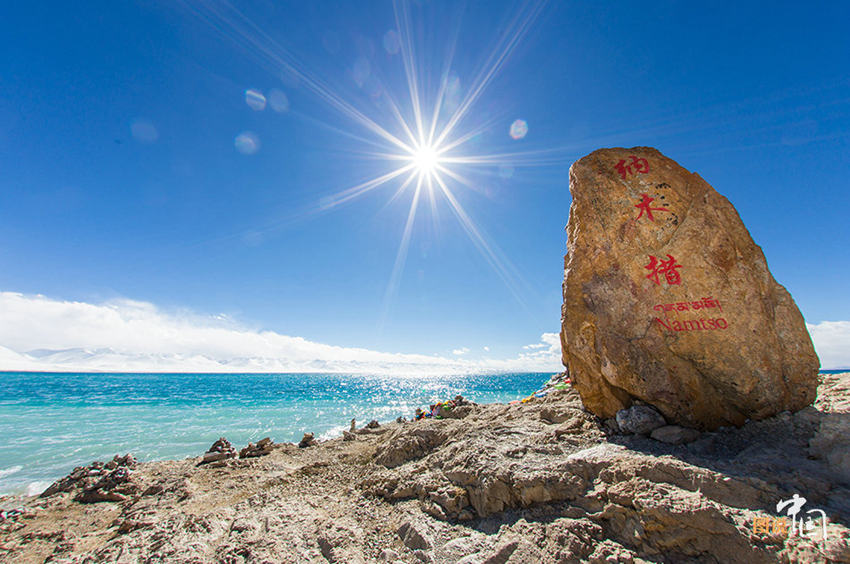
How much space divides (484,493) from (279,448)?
25.6ft

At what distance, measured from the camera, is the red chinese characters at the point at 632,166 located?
6113mm

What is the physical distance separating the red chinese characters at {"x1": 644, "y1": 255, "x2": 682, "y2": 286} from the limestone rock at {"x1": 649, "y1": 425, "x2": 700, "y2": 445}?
7.77ft

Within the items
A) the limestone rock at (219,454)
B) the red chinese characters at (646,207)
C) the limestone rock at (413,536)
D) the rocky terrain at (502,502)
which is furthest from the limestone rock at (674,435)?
the limestone rock at (219,454)

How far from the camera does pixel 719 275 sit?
5.30 m

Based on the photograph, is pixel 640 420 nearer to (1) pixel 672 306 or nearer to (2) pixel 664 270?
(1) pixel 672 306

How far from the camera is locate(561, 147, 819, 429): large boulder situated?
16.3 feet

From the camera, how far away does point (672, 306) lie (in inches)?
212

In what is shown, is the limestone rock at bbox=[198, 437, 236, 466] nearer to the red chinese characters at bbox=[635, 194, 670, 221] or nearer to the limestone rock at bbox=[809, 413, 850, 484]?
the limestone rock at bbox=[809, 413, 850, 484]

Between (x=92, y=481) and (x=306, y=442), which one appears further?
(x=306, y=442)

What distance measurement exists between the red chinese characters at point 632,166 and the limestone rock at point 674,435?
4.53 m

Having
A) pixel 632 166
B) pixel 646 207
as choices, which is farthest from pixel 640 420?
pixel 632 166

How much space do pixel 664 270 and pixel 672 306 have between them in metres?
0.65

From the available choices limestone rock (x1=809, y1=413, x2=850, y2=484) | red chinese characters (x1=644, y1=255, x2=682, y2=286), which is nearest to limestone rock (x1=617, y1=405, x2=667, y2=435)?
limestone rock (x1=809, y1=413, x2=850, y2=484)

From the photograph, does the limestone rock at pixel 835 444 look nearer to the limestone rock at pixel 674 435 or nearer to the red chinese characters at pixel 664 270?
the limestone rock at pixel 674 435
